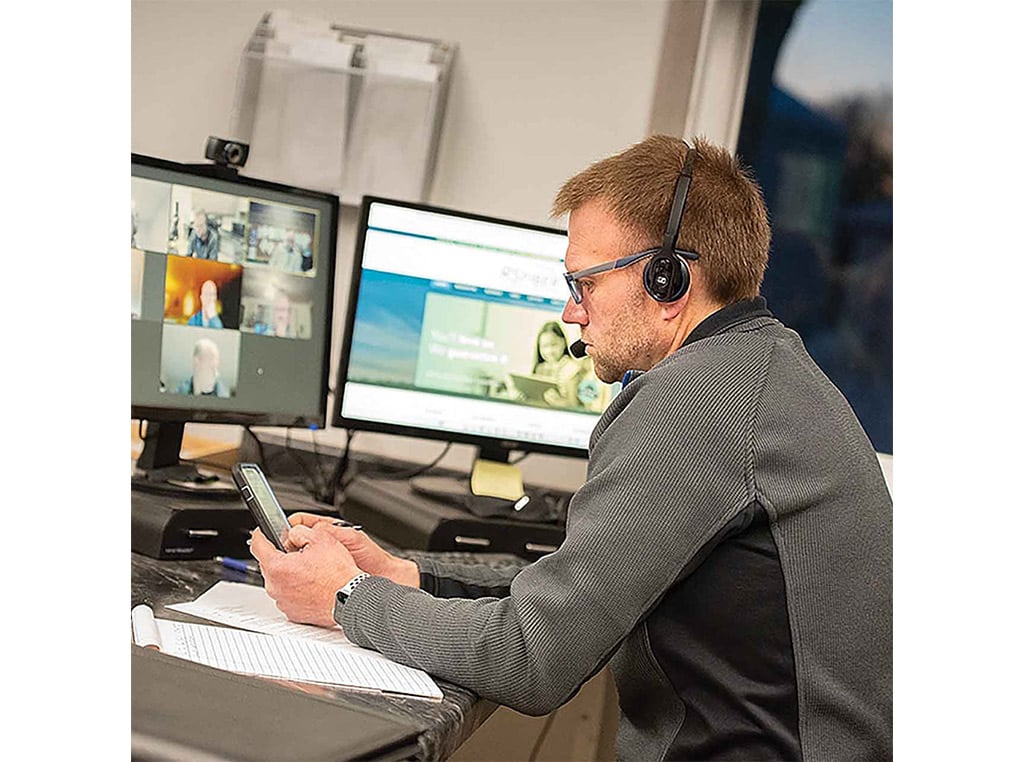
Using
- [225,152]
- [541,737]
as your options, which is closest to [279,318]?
[225,152]

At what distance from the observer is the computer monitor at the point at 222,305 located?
1.68 meters

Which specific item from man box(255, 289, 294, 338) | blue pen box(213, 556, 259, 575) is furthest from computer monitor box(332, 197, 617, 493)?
blue pen box(213, 556, 259, 575)

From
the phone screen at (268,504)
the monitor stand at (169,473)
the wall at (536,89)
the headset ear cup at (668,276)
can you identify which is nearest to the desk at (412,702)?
the phone screen at (268,504)

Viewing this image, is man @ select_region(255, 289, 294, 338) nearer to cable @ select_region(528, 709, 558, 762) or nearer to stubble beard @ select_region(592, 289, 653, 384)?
stubble beard @ select_region(592, 289, 653, 384)

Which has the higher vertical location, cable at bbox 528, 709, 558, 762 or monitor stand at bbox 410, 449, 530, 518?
monitor stand at bbox 410, 449, 530, 518

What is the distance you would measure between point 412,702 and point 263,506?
0.39 metres

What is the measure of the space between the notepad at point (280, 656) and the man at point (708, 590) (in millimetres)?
33

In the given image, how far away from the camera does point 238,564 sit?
1.54 m

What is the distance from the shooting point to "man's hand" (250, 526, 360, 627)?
125cm

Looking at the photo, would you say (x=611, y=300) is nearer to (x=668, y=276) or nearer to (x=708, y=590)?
(x=668, y=276)

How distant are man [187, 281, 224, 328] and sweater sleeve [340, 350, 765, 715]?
0.77m

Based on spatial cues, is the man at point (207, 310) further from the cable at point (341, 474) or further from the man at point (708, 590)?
the man at point (708, 590)
